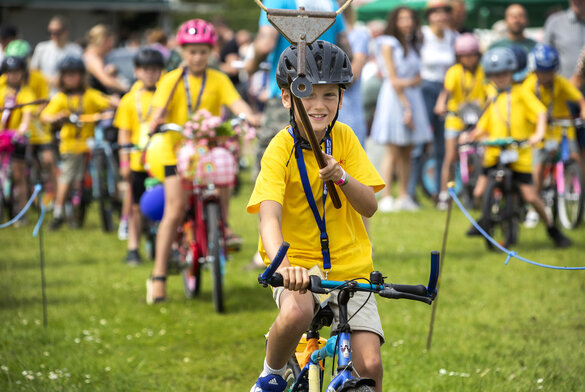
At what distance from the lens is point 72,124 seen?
1198cm

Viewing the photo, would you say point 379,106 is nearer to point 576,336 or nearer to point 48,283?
point 48,283

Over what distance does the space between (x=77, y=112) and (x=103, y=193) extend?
117 cm

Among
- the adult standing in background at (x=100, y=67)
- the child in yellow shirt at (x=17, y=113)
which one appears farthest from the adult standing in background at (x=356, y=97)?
the adult standing in background at (x=100, y=67)

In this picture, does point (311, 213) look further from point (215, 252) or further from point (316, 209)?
point (215, 252)

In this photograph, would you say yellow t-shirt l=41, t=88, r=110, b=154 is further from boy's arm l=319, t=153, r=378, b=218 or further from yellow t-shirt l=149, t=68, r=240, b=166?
boy's arm l=319, t=153, r=378, b=218

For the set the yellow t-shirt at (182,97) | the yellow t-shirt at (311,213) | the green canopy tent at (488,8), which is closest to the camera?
the yellow t-shirt at (311,213)

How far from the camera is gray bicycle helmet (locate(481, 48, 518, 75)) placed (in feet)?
32.2

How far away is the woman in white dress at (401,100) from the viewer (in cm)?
1273

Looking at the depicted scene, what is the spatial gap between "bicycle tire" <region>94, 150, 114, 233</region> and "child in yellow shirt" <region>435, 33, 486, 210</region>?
15.9 ft


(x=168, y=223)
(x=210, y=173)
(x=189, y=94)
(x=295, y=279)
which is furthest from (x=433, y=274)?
(x=189, y=94)

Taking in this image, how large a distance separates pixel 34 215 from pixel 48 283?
504cm

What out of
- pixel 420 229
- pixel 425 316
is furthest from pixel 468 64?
Result: pixel 425 316

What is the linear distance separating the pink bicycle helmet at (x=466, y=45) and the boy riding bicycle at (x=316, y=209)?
8.70 meters

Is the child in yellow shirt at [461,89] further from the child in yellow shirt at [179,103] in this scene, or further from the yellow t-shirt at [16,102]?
the yellow t-shirt at [16,102]
